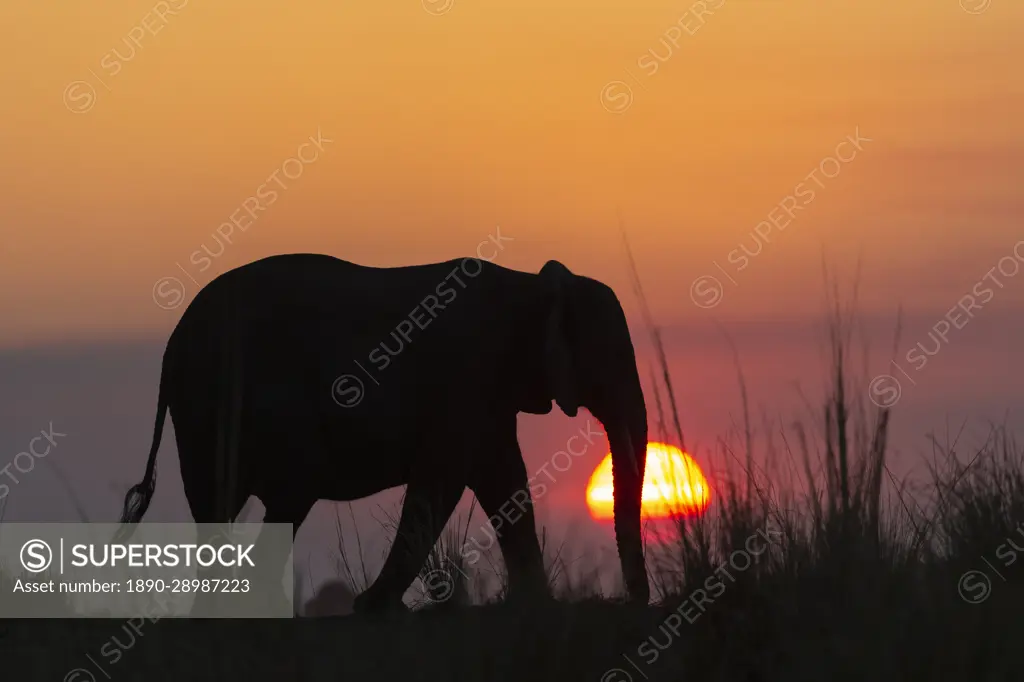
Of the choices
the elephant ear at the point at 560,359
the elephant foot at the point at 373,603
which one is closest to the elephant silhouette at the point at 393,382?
the elephant ear at the point at 560,359

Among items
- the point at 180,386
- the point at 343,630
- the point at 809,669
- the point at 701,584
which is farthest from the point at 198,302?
the point at 809,669

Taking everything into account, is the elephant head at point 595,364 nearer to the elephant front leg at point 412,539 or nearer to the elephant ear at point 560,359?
the elephant ear at point 560,359

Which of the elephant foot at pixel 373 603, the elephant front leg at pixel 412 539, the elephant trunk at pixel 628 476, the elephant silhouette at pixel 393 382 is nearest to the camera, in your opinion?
the elephant foot at pixel 373 603

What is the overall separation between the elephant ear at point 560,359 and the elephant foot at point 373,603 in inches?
76.6

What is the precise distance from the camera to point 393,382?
10.7 metres

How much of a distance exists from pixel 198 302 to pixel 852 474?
6.31 metres

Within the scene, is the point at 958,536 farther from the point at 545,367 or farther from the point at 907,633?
the point at 545,367

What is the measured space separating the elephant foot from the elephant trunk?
139 cm

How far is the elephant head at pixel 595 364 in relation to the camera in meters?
10.5

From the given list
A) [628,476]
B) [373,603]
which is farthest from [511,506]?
[373,603]

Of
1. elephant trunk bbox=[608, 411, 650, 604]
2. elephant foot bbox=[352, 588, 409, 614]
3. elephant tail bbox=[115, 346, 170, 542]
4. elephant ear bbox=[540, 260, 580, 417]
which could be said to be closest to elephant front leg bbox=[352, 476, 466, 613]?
elephant foot bbox=[352, 588, 409, 614]

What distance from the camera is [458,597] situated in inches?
287

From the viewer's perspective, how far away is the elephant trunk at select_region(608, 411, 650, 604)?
10117 millimetres

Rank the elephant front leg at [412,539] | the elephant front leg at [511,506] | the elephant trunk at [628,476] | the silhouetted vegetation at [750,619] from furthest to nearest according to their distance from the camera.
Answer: the elephant front leg at [511,506], the elephant trunk at [628,476], the elephant front leg at [412,539], the silhouetted vegetation at [750,619]
